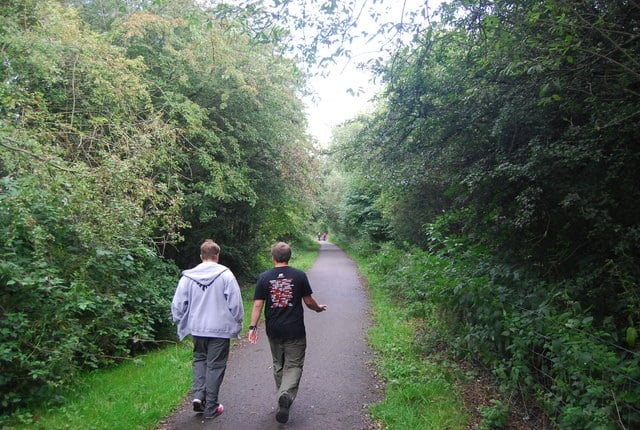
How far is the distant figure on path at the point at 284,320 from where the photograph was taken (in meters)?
4.07

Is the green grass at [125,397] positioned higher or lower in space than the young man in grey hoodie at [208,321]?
lower

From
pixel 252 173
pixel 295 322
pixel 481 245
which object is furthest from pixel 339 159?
pixel 295 322

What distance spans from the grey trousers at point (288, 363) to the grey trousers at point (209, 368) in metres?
0.54

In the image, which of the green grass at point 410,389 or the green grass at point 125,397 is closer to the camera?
the green grass at point 125,397

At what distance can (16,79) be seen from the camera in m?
6.60

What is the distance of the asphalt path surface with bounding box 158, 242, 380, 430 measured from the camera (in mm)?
4129

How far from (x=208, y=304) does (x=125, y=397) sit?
5.38 feet

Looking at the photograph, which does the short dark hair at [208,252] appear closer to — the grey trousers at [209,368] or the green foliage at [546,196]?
the grey trousers at [209,368]

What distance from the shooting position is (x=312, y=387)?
16.7 feet

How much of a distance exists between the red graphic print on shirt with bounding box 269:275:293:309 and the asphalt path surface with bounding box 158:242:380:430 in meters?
1.21

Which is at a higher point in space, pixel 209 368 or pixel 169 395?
pixel 209 368

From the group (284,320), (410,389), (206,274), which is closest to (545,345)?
(410,389)

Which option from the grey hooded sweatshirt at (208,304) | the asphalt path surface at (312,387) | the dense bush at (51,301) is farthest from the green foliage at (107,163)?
the asphalt path surface at (312,387)

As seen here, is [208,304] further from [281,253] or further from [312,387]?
[312,387]
